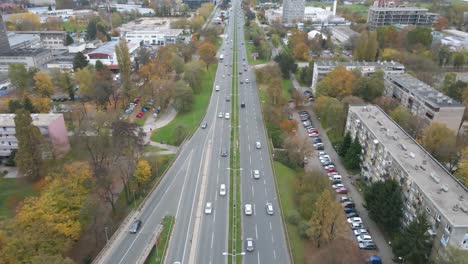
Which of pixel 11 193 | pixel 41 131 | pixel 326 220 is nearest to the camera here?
pixel 326 220

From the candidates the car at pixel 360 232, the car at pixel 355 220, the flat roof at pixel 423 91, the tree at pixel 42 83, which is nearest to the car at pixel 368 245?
the car at pixel 360 232

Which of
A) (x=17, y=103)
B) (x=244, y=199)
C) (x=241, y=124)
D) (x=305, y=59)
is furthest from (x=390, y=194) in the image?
(x=305, y=59)

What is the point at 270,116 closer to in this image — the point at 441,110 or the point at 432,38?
the point at 441,110

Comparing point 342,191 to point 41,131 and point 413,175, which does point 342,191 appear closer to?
point 413,175

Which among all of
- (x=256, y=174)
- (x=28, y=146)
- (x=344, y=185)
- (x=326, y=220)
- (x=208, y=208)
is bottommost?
(x=344, y=185)

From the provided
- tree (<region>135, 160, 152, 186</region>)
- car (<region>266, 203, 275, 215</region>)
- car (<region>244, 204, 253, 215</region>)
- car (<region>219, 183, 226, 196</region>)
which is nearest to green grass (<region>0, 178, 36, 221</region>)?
tree (<region>135, 160, 152, 186</region>)

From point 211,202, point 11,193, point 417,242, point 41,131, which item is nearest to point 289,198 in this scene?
point 211,202

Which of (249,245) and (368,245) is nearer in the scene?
(249,245)
